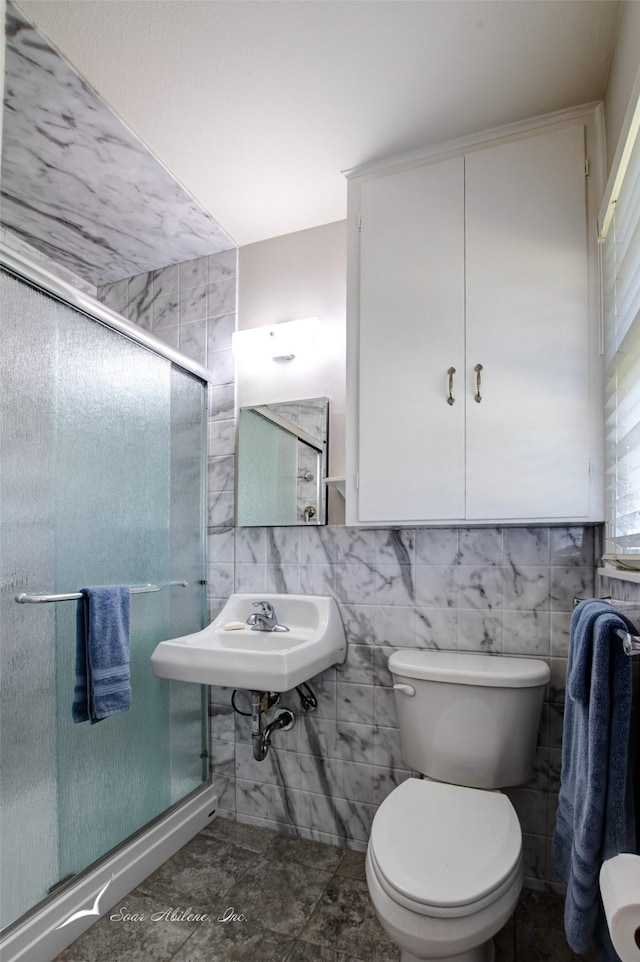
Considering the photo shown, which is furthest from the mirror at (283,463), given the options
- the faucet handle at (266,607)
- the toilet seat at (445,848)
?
the toilet seat at (445,848)

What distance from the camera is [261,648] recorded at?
1942 mm

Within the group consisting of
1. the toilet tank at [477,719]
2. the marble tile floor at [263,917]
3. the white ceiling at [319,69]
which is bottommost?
the marble tile floor at [263,917]

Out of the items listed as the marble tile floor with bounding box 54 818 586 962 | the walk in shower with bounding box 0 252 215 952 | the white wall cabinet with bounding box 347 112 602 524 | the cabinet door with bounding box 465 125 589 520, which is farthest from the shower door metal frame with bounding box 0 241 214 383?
the marble tile floor with bounding box 54 818 586 962

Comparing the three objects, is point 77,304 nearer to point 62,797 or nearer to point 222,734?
point 62,797

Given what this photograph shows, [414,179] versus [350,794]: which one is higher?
[414,179]

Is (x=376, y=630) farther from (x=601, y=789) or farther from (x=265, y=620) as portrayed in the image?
(x=601, y=789)

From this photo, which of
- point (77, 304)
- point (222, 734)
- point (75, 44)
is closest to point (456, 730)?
point (222, 734)

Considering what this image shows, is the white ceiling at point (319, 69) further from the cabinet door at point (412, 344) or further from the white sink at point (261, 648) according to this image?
the white sink at point (261, 648)

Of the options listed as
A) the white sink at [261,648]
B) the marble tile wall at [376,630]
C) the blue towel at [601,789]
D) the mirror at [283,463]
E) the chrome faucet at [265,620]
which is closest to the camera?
the blue towel at [601,789]

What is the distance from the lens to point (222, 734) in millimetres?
2178

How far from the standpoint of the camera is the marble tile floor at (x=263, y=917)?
4.78 ft

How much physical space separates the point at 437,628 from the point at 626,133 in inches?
58.2

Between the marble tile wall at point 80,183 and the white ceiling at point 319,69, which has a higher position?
the white ceiling at point 319,69

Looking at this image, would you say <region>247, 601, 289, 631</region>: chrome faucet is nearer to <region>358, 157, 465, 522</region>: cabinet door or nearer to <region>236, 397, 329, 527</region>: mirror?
<region>236, 397, 329, 527</region>: mirror
